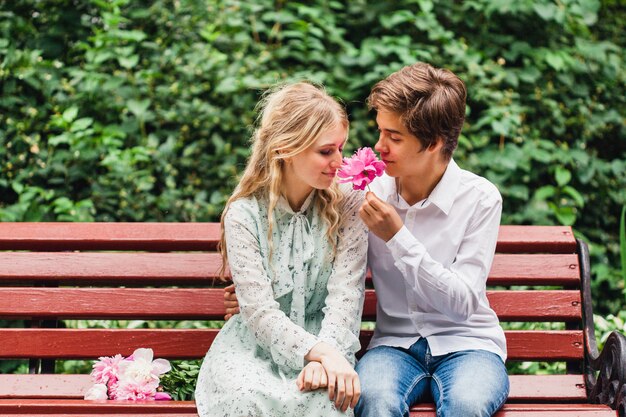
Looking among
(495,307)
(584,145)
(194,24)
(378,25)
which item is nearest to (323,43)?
(378,25)

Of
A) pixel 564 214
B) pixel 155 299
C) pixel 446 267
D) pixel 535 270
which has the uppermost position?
pixel 446 267

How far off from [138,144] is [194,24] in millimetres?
837

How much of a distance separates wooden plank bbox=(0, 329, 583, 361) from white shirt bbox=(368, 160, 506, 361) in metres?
0.38

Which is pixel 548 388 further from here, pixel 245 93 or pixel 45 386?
pixel 245 93

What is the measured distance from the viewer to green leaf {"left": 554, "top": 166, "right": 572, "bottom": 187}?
488cm

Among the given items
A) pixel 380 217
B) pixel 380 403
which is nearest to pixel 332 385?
pixel 380 403

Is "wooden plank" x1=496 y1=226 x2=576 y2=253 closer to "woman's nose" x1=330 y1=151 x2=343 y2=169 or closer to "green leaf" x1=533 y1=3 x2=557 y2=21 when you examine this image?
"woman's nose" x1=330 y1=151 x2=343 y2=169

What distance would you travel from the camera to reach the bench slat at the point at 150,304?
3.31 m

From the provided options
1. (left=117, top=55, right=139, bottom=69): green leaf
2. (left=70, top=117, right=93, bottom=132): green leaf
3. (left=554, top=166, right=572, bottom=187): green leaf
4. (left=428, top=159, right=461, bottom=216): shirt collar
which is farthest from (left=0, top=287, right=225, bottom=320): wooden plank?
(left=554, top=166, right=572, bottom=187): green leaf

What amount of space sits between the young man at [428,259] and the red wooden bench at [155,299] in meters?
0.40

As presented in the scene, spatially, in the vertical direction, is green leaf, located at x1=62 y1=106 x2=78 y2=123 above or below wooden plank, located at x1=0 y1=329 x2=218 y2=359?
above

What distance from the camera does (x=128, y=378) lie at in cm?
295

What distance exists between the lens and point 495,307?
3389 mm

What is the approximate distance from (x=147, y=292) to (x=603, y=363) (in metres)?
1.83
